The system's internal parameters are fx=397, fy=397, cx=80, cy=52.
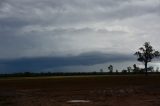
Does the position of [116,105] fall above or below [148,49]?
below

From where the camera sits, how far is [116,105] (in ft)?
76.6

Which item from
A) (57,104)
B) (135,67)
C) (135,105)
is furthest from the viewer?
(135,67)

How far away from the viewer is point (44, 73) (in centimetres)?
14762

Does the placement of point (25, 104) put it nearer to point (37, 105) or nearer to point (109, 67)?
point (37, 105)

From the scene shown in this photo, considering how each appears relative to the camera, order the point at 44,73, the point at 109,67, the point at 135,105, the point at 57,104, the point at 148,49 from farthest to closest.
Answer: the point at 109,67 → the point at 44,73 → the point at 148,49 → the point at 57,104 → the point at 135,105

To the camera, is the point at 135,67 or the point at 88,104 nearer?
the point at 88,104

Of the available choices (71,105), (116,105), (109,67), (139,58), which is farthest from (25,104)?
(109,67)

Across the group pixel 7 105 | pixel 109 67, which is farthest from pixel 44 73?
pixel 7 105

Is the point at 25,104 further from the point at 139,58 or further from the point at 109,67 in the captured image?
the point at 109,67

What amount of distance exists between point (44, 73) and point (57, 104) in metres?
124

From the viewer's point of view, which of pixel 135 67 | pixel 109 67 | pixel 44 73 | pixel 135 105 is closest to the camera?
pixel 135 105

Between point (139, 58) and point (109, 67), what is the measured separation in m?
60.0

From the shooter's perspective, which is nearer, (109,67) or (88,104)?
(88,104)

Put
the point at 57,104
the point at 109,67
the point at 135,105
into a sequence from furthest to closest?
1. the point at 109,67
2. the point at 57,104
3. the point at 135,105
